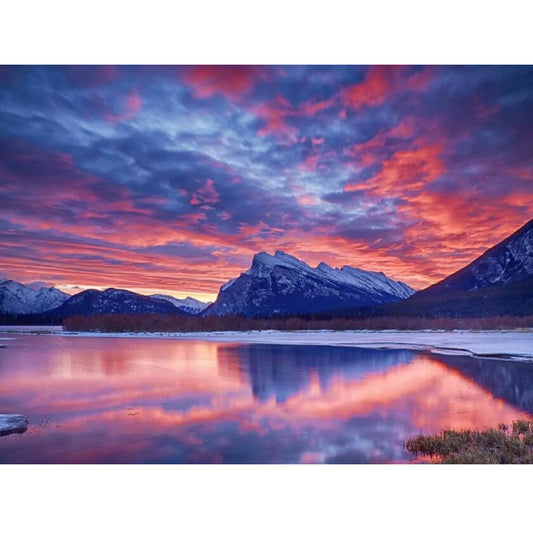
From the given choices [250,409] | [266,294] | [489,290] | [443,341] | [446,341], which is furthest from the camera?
[266,294]

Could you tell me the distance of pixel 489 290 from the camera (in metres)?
78.9

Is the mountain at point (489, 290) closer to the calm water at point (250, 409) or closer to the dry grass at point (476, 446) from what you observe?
the calm water at point (250, 409)

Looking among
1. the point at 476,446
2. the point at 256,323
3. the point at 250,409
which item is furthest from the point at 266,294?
the point at 476,446

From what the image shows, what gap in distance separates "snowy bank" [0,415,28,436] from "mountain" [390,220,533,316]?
55.3 metres

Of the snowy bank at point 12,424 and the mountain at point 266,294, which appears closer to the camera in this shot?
the snowy bank at point 12,424

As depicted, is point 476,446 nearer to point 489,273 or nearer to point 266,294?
point 266,294

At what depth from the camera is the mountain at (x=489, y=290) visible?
215 feet

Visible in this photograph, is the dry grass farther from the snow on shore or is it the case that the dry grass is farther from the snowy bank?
the snow on shore

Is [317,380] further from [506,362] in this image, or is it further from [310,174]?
[506,362]

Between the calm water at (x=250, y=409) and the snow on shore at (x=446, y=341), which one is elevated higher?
the snow on shore at (x=446, y=341)

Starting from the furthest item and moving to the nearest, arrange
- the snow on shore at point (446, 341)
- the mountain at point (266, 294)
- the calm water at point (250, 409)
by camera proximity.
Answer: the mountain at point (266, 294)
the snow on shore at point (446, 341)
the calm water at point (250, 409)

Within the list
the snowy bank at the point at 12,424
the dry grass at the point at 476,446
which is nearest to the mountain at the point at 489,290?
the dry grass at the point at 476,446

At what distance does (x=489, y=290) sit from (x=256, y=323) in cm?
4374

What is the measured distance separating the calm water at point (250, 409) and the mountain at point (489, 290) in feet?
151
